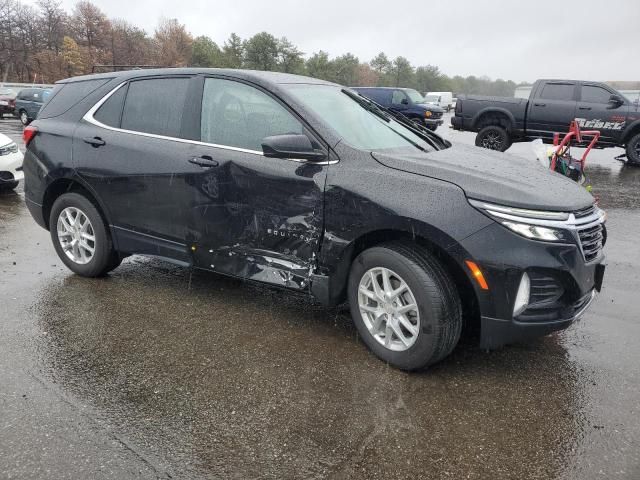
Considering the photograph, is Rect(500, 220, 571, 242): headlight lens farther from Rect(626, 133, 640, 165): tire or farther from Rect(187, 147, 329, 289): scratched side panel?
Rect(626, 133, 640, 165): tire

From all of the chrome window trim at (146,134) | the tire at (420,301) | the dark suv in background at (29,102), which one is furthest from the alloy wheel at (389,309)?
the dark suv in background at (29,102)

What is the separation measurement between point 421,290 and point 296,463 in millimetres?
1131

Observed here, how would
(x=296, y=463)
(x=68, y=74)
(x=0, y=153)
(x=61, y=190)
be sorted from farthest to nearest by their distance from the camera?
(x=68, y=74) < (x=0, y=153) < (x=61, y=190) < (x=296, y=463)

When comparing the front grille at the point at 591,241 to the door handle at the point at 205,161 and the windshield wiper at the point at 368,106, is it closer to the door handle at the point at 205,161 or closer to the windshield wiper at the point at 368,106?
the windshield wiper at the point at 368,106

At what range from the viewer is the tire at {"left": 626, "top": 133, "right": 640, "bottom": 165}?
12.3 m

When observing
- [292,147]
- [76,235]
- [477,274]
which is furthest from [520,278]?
[76,235]

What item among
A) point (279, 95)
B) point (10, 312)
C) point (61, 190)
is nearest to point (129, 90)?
point (61, 190)

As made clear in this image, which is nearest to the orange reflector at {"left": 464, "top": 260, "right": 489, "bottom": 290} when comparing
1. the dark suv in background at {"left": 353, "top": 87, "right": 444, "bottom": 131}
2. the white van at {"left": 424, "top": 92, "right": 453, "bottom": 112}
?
the dark suv in background at {"left": 353, "top": 87, "right": 444, "bottom": 131}

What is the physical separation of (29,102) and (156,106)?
2096 cm

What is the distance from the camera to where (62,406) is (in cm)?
273

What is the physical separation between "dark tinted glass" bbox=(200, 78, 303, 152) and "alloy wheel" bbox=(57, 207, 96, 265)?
57.9 inches

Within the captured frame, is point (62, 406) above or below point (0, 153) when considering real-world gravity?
below

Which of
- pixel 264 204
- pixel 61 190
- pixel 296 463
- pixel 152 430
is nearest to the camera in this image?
pixel 296 463

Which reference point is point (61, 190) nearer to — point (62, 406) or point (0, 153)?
point (62, 406)
